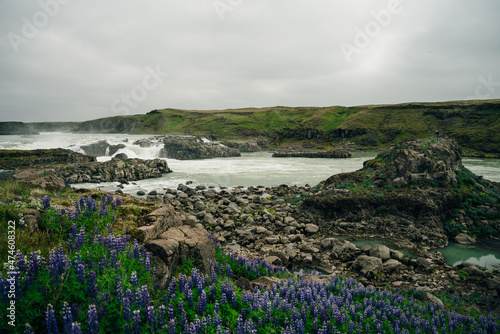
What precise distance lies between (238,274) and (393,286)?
21.0 ft

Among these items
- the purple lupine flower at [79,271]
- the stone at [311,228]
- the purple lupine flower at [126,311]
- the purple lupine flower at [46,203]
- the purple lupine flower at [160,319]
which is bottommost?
the stone at [311,228]

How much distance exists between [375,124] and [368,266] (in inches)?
5311

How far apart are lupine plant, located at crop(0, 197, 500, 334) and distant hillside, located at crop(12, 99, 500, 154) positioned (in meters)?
107

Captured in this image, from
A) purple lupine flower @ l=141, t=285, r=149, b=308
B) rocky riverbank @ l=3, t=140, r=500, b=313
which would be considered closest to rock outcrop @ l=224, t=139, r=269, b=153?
rocky riverbank @ l=3, t=140, r=500, b=313

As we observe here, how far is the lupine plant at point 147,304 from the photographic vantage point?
3676 millimetres

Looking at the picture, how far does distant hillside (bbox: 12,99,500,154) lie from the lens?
3991 inches

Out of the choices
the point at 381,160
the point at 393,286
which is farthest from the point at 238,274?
the point at 381,160

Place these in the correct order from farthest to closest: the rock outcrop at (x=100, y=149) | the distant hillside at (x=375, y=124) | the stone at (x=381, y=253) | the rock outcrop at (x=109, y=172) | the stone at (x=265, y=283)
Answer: the distant hillside at (x=375, y=124) < the rock outcrop at (x=100, y=149) < the rock outcrop at (x=109, y=172) < the stone at (x=381, y=253) < the stone at (x=265, y=283)

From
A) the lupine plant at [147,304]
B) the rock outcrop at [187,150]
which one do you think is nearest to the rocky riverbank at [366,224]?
the lupine plant at [147,304]

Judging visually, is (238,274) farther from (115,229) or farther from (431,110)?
(431,110)

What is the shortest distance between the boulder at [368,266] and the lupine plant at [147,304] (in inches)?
172

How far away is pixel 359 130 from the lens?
127m

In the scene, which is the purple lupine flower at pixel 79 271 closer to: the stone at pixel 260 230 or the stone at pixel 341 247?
the stone at pixel 341 247

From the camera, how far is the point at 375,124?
13062 cm
